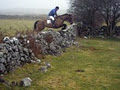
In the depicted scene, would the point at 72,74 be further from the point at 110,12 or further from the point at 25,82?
the point at 110,12

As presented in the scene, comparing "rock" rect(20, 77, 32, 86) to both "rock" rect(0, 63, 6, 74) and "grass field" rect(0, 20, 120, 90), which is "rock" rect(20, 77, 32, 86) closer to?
"grass field" rect(0, 20, 120, 90)

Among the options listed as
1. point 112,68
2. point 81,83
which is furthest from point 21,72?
point 112,68

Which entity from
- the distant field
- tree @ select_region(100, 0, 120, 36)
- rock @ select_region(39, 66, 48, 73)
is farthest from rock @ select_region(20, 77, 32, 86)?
tree @ select_region(100, 0, 120, 36)

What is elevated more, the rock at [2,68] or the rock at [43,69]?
the rock at [2,68]

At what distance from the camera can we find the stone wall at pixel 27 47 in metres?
13.2

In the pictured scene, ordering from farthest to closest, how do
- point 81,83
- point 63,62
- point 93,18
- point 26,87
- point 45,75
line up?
point 93,18, point 63,62, point 45,75, point 81,83, point 26,87

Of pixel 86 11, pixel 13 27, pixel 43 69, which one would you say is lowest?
pixel 43 69

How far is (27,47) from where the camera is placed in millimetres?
16094

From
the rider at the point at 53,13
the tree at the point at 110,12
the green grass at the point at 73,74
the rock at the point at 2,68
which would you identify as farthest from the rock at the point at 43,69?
the tree at the point at 110,12

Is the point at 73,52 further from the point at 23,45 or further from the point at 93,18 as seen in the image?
the point at 93,18

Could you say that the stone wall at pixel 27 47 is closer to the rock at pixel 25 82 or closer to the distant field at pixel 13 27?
the rock at pixel 25 82

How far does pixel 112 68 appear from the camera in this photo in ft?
52.9

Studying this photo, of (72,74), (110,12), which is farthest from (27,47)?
(110,12)

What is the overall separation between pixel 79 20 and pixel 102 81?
82.8 ft
